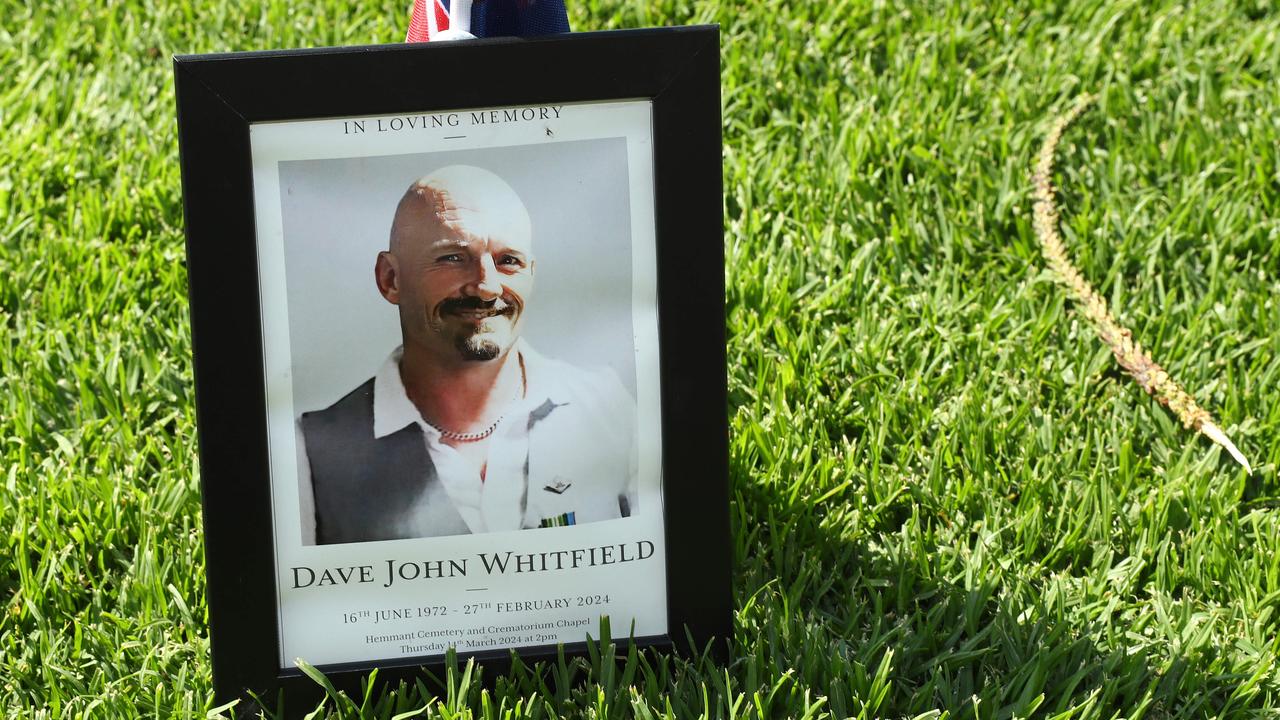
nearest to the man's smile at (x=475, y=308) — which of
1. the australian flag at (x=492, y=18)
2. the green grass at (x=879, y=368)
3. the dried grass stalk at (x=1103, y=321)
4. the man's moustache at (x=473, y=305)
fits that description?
the man's moustache at (x=473, y=305)

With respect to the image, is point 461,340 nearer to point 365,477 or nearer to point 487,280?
point 487,280

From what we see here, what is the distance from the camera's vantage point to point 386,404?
1.61m

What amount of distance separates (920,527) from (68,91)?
7.20ft

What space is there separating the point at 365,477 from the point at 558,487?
0.24 m

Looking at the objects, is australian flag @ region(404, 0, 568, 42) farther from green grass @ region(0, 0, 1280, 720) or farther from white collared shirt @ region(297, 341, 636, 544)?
green grass @ region(0, 0, 1280, 720)

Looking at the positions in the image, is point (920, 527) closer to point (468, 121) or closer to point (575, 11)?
point (468, 121)

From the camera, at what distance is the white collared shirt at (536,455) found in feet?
5.31

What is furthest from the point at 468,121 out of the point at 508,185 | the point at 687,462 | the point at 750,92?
the point at 750,92

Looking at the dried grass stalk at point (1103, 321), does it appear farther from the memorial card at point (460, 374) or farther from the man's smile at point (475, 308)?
the man's smile at point (475, 308)

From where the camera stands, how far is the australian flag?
168cm

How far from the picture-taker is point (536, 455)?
1.63m

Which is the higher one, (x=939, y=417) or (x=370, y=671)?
(x=939, y=417)

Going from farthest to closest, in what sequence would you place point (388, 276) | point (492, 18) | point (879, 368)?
point (879, 368), point (492, 18), point (388, 276)

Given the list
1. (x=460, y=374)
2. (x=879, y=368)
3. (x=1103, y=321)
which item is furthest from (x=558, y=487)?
(x=1103, y=321)
